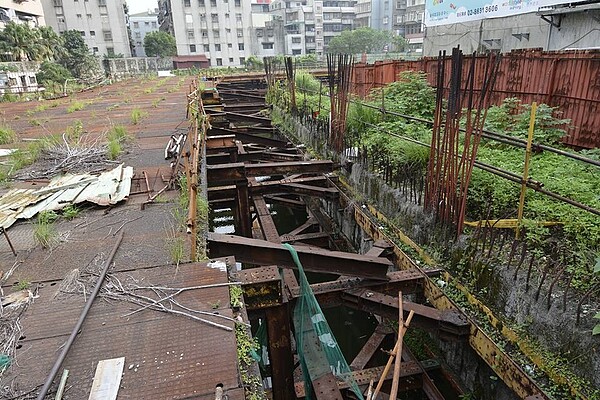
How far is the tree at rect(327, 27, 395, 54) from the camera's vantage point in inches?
2447

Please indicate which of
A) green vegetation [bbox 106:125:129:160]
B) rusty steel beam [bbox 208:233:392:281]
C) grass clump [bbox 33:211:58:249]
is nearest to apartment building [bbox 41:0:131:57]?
green vegetation [bbox 106:125:129:160]

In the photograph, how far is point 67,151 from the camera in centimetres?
716

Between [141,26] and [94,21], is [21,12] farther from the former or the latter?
[141,26]

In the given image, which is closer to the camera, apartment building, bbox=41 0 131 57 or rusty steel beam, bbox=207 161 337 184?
rusty steel beam, bbox=207 161 337 184

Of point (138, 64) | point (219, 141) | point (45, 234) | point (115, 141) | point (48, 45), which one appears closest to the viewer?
point (45, 234)

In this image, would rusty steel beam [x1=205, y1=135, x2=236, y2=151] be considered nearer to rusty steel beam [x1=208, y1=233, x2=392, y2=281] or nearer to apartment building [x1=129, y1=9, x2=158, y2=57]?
rusty steel beam [x1=208, y1=233, x2=392, y2=281]

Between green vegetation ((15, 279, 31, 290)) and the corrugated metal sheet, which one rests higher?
the corrugated metal sheet

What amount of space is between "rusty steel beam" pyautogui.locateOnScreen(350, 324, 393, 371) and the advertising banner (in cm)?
1486

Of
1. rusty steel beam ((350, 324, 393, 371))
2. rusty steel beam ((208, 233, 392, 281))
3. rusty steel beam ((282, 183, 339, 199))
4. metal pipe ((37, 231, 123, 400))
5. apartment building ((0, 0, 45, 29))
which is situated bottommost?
rusty steel beam ((350, 324, 393, 371))

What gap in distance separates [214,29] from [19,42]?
106 feet

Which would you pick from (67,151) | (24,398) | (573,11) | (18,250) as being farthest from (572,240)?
(573,11)

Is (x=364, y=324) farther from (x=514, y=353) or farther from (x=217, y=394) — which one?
(x=217, y=394)

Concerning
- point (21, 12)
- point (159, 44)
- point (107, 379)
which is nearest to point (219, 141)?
point (107, 379)

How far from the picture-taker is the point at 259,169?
7.66 meters
